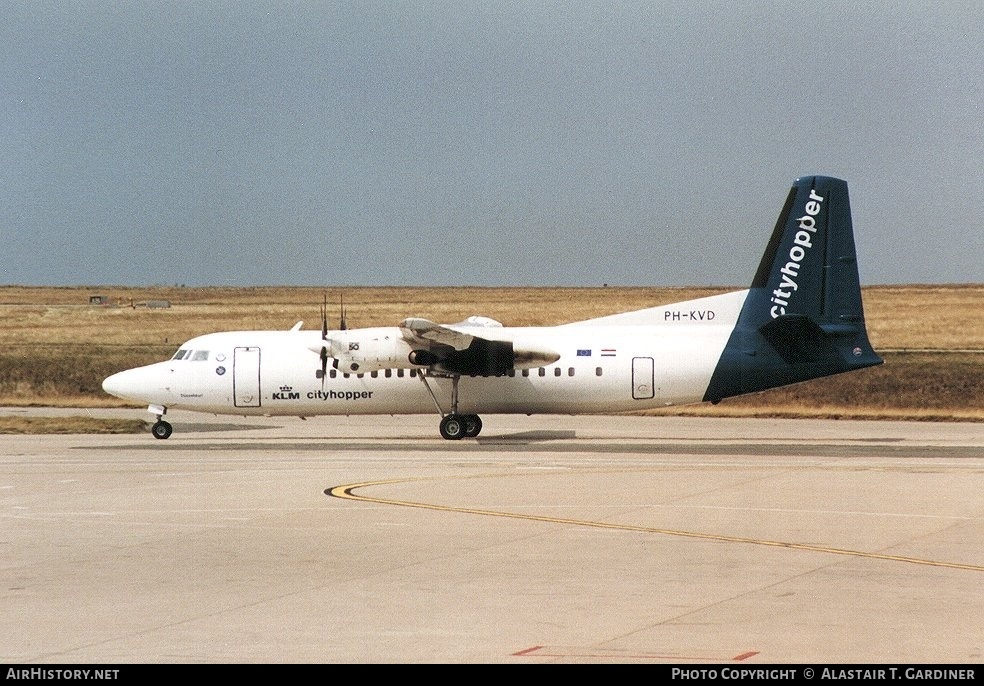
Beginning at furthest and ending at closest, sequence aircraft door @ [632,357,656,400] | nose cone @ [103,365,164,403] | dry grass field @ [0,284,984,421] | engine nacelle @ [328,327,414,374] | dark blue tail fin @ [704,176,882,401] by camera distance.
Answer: dry grass field @ [0,284,984,421], nose cone @ [103,365,164,403], engine nacelle @ [328,327,414,374], aircraft door @ [632,357,656,400], dark blue tail fin @ [704,176,882,401]

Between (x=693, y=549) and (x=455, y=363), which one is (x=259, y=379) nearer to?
(x=455, y=363)

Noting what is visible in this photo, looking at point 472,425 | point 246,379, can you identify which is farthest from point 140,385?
point 472,425

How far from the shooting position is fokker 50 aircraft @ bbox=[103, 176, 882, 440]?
32.5 meters

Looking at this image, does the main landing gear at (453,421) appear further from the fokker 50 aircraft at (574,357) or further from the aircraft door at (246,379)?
the aircraft door at (246,379)

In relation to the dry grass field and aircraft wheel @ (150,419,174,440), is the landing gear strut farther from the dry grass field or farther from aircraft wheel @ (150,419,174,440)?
the dry grass field

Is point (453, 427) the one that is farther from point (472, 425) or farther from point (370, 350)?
point (370, 350)

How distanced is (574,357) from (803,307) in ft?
20.0

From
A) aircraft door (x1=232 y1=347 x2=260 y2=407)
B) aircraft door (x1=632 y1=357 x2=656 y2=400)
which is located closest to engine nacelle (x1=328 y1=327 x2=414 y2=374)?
aircraft door (x1=232 y1=347 x2=260 y2=407)

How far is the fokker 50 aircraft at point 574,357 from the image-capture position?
32.5 metres

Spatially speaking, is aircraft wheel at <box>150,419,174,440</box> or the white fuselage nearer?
the white fuselage

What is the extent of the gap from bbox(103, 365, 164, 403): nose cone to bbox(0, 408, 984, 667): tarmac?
16.5 ft

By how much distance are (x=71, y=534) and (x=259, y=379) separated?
17357 millimetres

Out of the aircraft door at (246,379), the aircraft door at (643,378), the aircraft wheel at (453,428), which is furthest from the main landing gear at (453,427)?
the aircraft door at (246,379)
